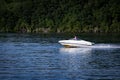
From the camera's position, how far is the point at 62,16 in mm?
172125

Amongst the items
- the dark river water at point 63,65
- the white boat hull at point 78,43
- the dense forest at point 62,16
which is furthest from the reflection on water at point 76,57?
the dense forest at point 62,16

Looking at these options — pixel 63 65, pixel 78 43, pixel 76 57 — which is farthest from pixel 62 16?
pixel 63 65

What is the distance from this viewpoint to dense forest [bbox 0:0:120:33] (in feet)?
524

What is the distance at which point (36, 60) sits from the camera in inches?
2345

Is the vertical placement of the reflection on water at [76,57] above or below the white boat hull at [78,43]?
below

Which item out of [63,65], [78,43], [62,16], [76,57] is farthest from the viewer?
[62,16]

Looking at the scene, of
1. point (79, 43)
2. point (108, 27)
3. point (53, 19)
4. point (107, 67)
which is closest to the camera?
point (107, 67)

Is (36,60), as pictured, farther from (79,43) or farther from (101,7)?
(101,7)

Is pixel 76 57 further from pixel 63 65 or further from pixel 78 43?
pixel 78 43

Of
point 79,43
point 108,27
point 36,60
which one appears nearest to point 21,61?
point 36,60

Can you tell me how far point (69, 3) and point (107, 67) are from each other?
122 m

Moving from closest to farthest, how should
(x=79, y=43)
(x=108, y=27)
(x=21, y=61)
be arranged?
1. (x=21, y=61)
2. (x=79, y=43)
3. (x=108, y=27)

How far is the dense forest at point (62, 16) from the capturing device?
524 feet

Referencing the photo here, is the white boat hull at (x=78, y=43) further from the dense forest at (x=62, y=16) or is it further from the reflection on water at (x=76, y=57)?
Answer: the dense forest at (x=62, y=16)
